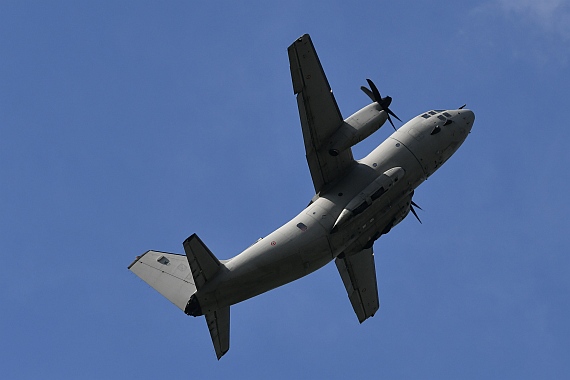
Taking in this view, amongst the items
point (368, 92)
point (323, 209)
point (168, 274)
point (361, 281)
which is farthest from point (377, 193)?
point (168, 274)

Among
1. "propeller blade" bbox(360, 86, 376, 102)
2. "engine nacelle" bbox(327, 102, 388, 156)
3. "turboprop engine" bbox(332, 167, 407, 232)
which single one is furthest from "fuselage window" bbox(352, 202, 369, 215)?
"propeller blade" bbox(360, 86, 376, 102)

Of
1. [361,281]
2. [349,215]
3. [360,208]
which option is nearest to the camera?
[349,215]

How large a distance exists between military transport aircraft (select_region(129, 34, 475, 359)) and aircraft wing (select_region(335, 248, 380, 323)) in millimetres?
114

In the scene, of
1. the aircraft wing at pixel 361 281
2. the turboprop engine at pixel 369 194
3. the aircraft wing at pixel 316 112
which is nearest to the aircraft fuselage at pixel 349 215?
the turboprop engine at pixel 369 194

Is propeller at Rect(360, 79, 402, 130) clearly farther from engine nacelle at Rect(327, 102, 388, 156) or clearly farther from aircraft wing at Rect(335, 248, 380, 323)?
aircraft wing at Rect(335, 248, 380, 323)

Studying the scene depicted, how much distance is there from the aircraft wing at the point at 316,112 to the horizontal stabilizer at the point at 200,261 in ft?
30.7

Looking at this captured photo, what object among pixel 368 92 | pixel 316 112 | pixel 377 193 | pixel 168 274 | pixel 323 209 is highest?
pixel 368 92

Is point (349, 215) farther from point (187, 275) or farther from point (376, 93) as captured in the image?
point (187, 275)

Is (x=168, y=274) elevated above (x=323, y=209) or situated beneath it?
elevated above

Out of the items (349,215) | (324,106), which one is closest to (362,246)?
(349,215)

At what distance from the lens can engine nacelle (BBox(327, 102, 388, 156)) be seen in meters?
62.6

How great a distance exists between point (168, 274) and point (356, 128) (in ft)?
48.3

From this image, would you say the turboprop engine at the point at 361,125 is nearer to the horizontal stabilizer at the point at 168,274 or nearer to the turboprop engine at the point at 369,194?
the turboprop engine at the point at 369,194

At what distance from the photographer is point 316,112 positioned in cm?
6231
